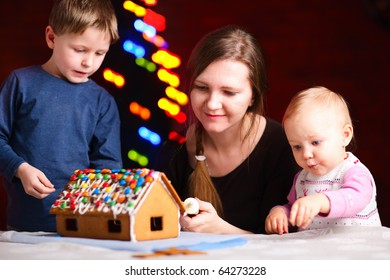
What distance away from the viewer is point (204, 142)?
6.31 ft

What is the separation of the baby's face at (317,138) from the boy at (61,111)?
1.92 ft

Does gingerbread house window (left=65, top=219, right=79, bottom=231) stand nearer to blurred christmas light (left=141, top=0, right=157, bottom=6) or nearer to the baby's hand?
the baby's hand

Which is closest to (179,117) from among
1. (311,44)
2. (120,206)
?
(311,44)

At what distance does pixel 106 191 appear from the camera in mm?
1268

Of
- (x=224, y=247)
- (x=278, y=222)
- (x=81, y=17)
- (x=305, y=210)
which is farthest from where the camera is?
(x=81, y=17)

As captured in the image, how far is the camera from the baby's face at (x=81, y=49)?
5.45 ft

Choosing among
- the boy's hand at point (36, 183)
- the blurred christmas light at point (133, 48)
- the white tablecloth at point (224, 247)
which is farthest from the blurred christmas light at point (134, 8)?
the white tablecloth at point (224, 247)

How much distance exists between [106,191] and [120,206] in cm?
8

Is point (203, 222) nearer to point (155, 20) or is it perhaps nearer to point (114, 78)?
point (114, 78)

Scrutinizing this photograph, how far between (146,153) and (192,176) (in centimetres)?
86

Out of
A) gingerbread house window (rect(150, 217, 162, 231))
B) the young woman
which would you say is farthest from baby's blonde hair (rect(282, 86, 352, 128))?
gingerbread house window (rect(150, 217, 162, 231))

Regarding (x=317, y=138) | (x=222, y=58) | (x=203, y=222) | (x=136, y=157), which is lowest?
(x=203, y=222)

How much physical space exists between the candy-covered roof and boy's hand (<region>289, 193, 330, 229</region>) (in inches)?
12.0
